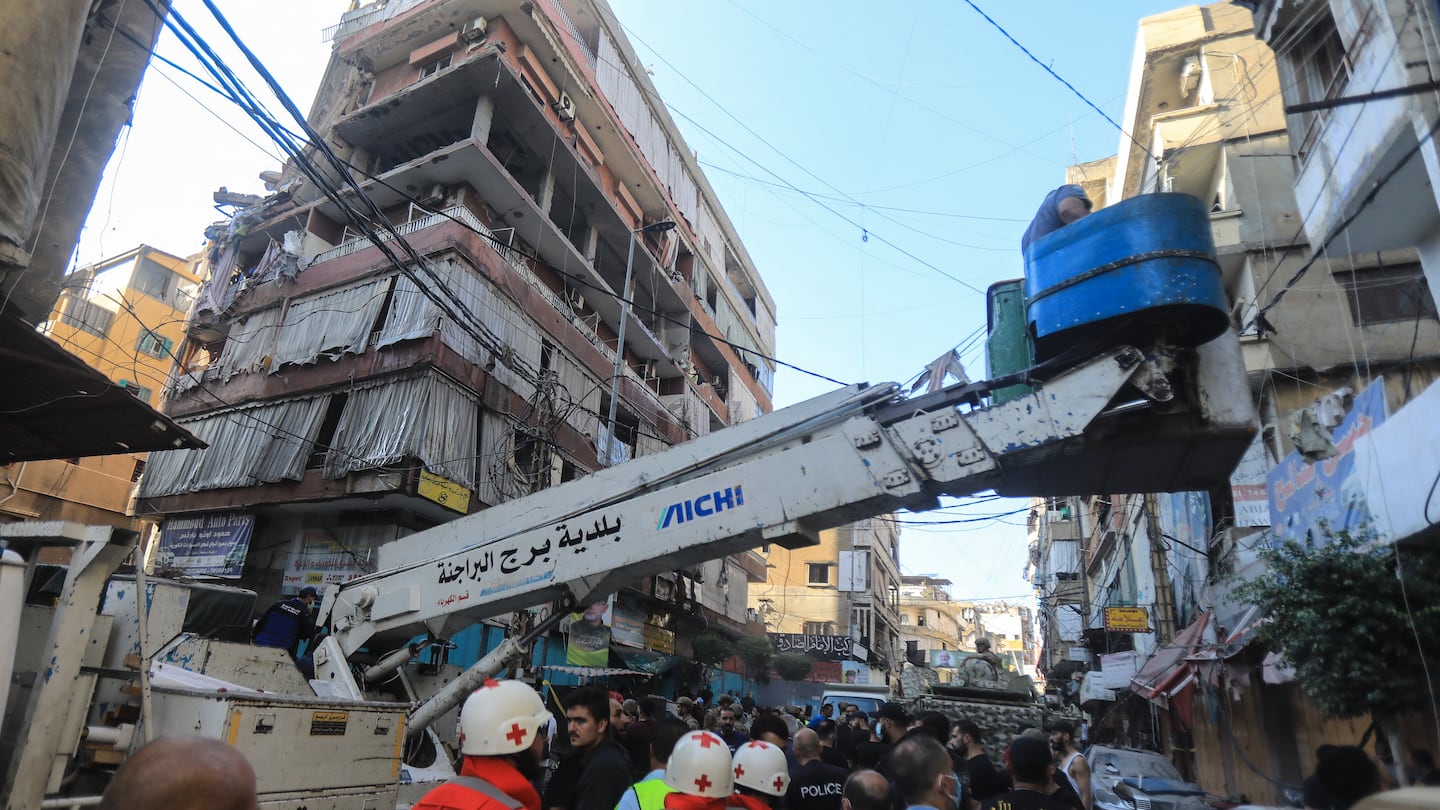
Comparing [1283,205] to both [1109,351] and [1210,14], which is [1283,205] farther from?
Result: [1109,351]

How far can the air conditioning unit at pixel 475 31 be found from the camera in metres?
19.3

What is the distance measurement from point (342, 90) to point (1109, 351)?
24123 mm

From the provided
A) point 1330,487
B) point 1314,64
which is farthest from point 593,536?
point 1314,64

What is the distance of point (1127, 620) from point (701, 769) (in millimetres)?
18113

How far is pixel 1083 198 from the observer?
4898 millimetres

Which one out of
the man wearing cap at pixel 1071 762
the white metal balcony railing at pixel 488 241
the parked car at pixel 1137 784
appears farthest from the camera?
the white metal balcony railing at pixel 488 241

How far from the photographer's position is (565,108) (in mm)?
21109

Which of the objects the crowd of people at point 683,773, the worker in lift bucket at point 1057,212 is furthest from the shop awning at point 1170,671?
the worker in lift bucket at point 1057,212

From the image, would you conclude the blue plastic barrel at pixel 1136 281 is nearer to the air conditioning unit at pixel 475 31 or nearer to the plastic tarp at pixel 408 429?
the plastic tarp at pixel 408 429

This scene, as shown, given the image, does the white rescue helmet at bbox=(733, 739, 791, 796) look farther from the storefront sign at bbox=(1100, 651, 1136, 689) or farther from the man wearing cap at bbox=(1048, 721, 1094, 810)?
the storefront sign at bbox=(1100, 651, 1136, 689)

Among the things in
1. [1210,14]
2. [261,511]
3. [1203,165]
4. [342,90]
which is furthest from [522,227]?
[1210,14]

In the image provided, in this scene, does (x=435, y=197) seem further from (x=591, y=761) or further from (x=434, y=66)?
(x=591, y=761)

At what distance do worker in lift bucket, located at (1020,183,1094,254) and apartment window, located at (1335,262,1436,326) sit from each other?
11397mm

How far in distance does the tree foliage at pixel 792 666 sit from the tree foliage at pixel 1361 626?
2697 cm
